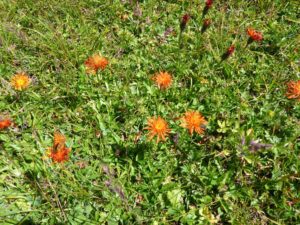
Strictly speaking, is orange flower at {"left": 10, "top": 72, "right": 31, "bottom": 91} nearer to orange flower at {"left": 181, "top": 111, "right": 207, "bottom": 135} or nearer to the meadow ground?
the meadow ground

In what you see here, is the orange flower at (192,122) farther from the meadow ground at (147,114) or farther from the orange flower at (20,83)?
the orange flower at (20,83)

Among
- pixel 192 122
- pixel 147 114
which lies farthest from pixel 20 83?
pixel 192 122

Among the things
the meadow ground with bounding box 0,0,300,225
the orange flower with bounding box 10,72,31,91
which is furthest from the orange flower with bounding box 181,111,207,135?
the orange flower with bounding box 10,72,31,91

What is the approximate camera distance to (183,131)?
2742mm

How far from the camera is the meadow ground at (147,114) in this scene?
2.52 metres

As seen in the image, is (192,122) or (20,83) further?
A: (20,83)

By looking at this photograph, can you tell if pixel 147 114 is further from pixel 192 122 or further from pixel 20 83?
pixel 20 83

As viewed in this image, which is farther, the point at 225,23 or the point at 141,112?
the point at 225,23

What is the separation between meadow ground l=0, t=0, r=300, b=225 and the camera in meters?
2.52

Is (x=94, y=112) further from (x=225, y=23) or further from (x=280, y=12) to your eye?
(x=280, y=12)

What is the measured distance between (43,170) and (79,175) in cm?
30

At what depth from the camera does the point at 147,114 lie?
117 inches

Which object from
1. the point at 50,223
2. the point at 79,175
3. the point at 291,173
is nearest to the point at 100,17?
the point at 79,175

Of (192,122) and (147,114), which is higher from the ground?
(192,122)
